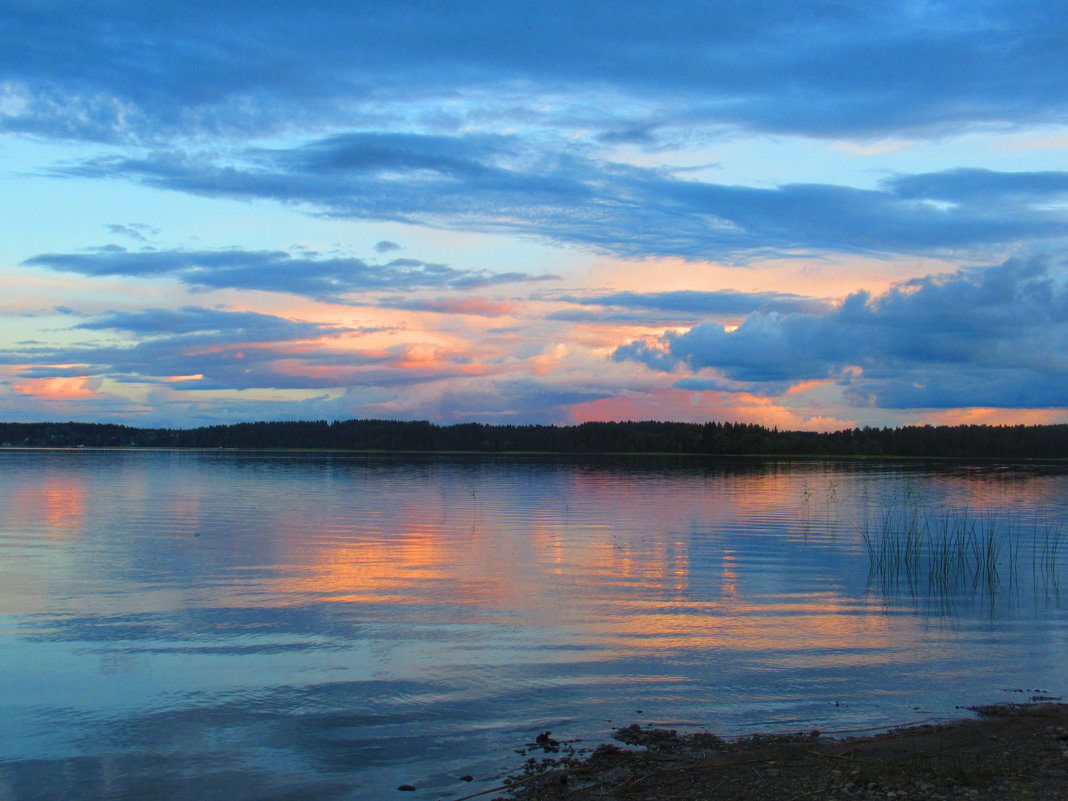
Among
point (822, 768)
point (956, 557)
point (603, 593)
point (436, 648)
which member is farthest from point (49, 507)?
point (822, 768)

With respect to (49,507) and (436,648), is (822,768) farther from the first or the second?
(49,507)

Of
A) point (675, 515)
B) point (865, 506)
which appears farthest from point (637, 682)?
point (865, 506)

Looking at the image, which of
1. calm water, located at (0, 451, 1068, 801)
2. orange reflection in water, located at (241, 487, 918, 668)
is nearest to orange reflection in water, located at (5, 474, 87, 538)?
calm water, located at (0, 451, 1068, 801)

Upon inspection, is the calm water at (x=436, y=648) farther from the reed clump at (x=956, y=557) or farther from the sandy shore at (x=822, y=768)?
the sandy shore at (x=822, y=768)

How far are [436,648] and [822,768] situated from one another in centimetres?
880

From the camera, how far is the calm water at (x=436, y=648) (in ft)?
37.8

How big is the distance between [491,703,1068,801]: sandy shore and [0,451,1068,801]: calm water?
0.95 meters

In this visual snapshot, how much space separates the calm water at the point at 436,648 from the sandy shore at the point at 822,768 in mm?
951

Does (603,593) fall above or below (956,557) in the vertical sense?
above

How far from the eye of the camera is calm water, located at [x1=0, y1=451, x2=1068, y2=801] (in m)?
11.5

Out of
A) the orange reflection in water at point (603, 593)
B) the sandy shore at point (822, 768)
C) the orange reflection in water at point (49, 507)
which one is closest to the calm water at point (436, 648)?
the orange reflection in water at point (603, 593)

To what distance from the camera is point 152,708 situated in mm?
13234

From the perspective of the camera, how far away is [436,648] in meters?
17.0

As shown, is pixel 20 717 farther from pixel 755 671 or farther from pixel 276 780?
pixel 755 671
